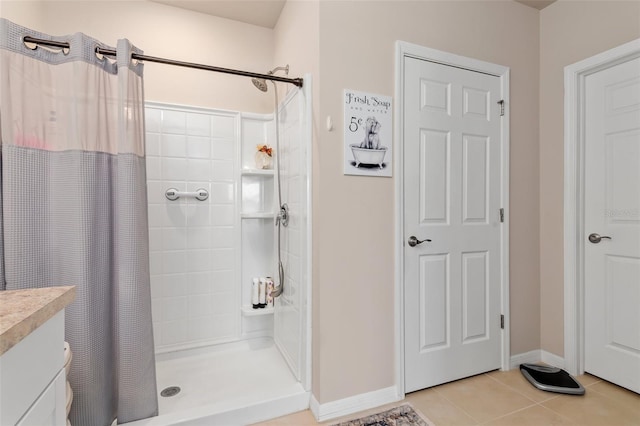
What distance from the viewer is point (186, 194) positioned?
238cm

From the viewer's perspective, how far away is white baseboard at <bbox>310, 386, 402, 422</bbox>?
5.58 feet

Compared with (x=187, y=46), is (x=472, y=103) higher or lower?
lower

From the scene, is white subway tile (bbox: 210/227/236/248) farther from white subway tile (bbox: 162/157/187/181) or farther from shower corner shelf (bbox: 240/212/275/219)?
white subway tile (bbox: 162/157/187/181)

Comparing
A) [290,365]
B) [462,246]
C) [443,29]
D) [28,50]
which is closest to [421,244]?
[462,246]

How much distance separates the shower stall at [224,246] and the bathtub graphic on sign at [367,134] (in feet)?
0.92

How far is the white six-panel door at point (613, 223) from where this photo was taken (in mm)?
1899

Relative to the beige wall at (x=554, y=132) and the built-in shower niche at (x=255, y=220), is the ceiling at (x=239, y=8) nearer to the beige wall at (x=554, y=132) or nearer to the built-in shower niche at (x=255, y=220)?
the built-in shower niche at (x=255, y=220)

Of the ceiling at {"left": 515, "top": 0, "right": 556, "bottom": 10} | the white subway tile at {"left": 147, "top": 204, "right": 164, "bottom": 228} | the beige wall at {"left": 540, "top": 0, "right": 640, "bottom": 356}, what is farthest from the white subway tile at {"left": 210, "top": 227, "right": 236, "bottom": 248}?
the ceiling at {"left": 515, "top": 0, "right": 556, "bottom": 10}

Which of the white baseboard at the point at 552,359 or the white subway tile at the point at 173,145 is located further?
the white subway tile at the point at 173,145

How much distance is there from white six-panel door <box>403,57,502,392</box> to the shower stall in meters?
0.67

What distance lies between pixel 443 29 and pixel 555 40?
3.14 ft

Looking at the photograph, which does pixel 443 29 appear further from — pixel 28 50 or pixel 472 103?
pixel 28 50

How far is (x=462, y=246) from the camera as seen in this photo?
207 centimetres

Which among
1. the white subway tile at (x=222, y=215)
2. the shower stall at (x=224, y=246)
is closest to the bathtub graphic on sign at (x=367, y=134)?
the shower stall at (x=224, y=246)
